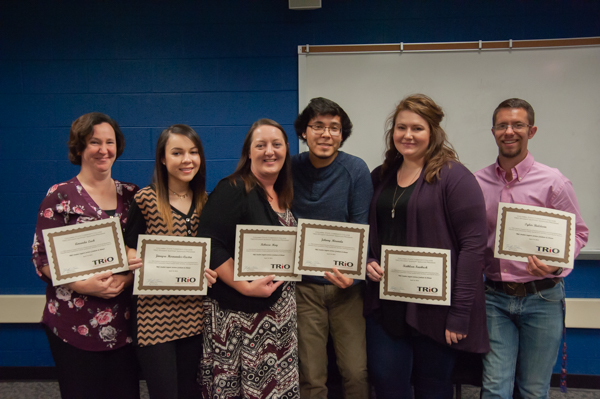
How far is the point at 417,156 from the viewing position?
1.58 m

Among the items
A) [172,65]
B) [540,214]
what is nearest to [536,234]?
[540,214]

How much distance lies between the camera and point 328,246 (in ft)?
5.00

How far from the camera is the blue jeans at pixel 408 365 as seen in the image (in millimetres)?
1528

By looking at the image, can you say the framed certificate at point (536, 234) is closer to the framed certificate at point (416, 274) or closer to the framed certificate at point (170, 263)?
the framed certificate at point (416, 274)

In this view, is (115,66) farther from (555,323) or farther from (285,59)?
(555,323)

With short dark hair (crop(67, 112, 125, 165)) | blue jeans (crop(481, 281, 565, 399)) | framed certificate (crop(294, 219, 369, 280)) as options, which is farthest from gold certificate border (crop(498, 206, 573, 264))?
short dark hair (crop(67, 112, 125, 165))

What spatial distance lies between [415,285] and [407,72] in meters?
1.67

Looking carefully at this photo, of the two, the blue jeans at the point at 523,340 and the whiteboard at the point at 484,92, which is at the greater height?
the whiteboard at the point at 484,92

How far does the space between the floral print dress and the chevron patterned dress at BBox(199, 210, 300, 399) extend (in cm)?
45

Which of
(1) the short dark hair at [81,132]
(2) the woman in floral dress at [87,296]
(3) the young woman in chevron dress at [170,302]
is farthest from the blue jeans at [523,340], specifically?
(1) the short dark hair at [81,132]

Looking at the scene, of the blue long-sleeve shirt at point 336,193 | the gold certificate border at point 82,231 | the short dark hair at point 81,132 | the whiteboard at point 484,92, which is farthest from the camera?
the whiteboard at point 484,92

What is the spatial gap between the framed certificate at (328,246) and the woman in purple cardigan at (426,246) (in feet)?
0.38

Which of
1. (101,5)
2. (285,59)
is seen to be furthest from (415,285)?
(101,5)

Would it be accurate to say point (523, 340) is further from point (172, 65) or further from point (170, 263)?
point (172, 65)
